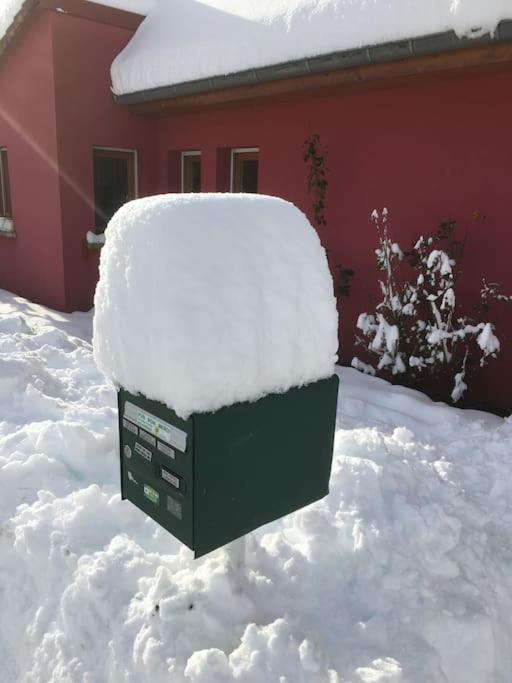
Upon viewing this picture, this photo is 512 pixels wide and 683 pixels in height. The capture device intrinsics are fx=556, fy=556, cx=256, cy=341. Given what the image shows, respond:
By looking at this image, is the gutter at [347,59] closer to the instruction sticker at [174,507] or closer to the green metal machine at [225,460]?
the green metal machine at [225,460]

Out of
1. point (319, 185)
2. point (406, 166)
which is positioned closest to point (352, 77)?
point (406, 166)

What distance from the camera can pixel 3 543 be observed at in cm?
262

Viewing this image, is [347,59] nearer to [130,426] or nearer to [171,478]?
[130,426]

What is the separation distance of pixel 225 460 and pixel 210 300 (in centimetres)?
54

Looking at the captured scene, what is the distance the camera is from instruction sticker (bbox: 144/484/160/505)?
2006mm

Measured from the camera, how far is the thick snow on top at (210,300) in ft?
5.58

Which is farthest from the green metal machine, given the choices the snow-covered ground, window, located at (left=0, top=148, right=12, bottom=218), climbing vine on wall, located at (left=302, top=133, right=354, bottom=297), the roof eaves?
window, located at (left=0, top=148, right=12, bottom=218)

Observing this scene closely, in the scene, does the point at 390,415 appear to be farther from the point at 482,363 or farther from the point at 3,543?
the point at 3,543

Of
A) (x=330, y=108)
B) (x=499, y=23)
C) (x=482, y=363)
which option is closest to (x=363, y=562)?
(x=482, y=363)

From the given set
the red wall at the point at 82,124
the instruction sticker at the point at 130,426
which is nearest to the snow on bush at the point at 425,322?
the instruction sticker at the point at 130,426

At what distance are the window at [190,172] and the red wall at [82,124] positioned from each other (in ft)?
1.95

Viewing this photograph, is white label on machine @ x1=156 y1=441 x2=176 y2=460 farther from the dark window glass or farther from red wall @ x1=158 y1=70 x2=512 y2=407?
the dark window glass

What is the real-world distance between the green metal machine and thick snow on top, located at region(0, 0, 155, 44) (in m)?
6.23

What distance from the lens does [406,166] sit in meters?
4.66
